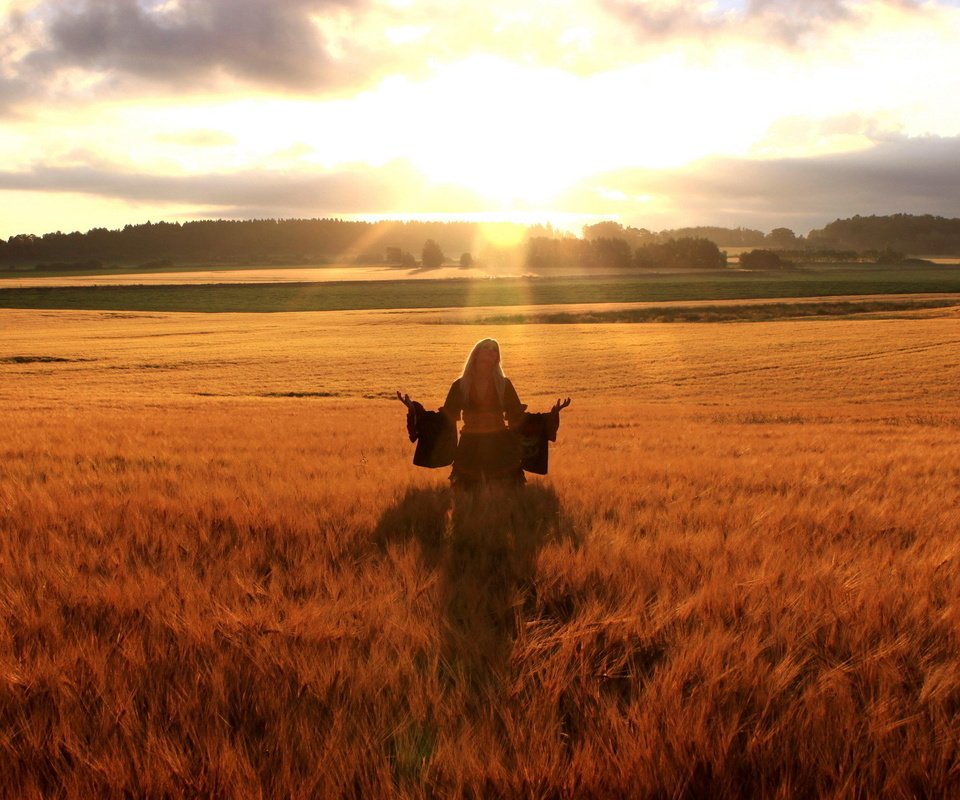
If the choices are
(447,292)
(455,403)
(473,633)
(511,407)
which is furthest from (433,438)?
(447,292)

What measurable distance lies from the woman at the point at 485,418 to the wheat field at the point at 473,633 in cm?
39

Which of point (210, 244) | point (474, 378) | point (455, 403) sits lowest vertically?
point (455, 403)

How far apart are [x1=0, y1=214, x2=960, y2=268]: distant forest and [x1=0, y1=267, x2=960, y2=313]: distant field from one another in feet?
87.7

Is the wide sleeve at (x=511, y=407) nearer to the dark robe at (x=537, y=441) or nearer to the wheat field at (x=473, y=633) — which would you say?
the dark robe at (x=537, y=441)

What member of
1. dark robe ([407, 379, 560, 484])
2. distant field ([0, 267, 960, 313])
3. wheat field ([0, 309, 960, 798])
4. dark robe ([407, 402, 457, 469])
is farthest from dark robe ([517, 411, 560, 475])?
distant field ([0, 267, 960, 313])

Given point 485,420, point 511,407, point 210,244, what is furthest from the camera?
point 210,244

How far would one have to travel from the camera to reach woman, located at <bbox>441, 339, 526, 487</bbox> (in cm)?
649

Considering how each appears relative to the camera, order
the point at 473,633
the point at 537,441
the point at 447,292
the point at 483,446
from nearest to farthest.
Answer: the point at 473,633, the point at 537,441, the point at 483,446, the point at 447,292

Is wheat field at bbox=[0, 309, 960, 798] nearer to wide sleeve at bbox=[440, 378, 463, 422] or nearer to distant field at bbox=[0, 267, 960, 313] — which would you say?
wide sleeve at bbox=[440, 378, 463, 422]

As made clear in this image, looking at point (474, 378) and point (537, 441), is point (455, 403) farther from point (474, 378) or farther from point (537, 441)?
point (537, 441)

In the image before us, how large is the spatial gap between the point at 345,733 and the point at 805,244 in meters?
203

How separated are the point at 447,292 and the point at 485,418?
72.3 m

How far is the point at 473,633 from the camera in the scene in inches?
99.1

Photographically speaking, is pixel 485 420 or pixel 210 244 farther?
pixel 210 244
